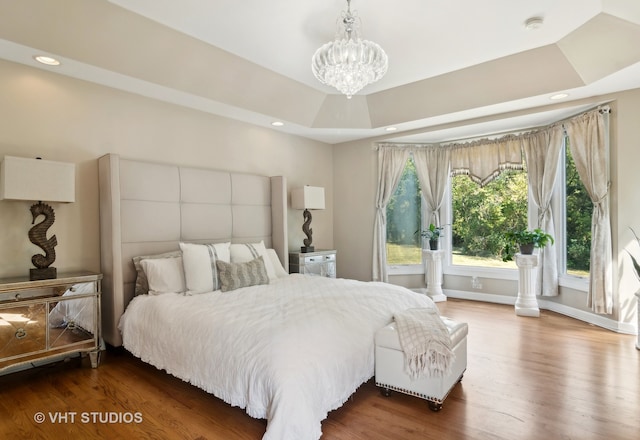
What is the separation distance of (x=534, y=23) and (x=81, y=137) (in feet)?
13.1

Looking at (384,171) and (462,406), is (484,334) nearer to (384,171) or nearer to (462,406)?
(462,406)

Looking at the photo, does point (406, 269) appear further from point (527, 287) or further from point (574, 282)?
point (574, 282)

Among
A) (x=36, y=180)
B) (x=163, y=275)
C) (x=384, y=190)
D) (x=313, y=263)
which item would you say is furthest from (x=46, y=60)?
(x=384, y=190)

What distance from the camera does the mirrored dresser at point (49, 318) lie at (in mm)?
2506

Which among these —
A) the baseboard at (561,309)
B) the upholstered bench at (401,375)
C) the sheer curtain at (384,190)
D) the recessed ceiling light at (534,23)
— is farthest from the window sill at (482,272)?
the recessed ceiling light at (534,23)

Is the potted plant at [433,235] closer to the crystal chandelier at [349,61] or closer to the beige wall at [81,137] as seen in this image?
the beige wall at [81,137]

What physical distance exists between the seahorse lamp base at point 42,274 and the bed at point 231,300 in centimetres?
44

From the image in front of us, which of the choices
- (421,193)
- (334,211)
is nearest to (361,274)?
(334,211)

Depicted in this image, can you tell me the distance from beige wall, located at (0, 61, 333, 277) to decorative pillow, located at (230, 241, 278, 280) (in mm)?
1084

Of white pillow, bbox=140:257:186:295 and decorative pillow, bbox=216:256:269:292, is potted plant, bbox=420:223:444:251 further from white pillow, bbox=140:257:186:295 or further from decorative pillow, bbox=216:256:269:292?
white pillow, bbox=140:257:186:295

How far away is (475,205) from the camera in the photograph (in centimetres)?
538

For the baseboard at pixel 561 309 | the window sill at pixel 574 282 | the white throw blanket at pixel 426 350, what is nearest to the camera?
the white throw blanket at pixel 426 350

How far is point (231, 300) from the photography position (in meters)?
2.80

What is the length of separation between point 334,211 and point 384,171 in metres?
1.07
